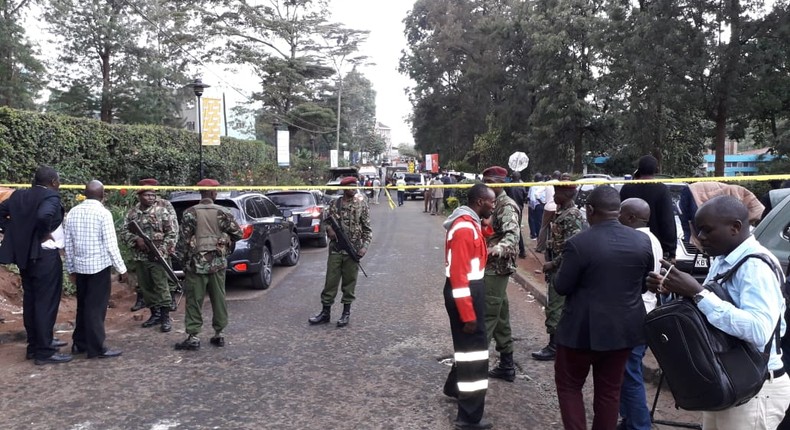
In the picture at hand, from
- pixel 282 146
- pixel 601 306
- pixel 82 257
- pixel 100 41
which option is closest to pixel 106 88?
pixel 100 41

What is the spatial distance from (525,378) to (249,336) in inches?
127

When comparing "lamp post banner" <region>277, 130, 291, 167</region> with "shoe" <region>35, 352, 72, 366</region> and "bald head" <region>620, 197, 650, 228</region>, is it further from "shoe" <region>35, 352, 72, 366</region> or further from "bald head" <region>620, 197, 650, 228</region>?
"bald head" <region>620, 197, 650, 228</region>

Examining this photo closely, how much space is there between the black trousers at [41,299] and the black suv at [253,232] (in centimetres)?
274

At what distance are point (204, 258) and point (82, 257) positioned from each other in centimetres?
116

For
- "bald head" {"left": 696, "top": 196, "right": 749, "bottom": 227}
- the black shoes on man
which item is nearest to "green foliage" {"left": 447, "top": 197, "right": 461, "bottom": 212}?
the black shoes on man

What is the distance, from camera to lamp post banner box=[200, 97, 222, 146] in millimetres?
15289

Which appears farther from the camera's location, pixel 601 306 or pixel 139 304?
pixel 139 304

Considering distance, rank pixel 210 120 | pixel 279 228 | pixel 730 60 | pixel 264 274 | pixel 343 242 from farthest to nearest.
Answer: pixel 730 60, pixel 210 120, pixel 279 228, pixel 264 274, pixel 343 242

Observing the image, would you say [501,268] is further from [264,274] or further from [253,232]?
[264,274]

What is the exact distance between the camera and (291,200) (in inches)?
537

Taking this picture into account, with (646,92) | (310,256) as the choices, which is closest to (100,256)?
(310,256)

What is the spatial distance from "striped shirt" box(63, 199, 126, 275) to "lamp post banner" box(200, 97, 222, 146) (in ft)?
33.0

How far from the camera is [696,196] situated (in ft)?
20.4

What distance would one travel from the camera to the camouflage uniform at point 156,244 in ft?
22.6
